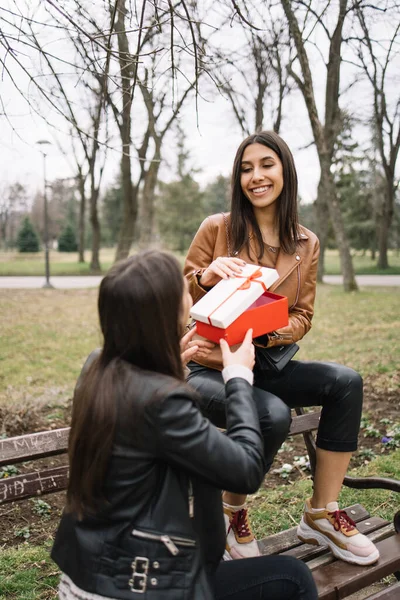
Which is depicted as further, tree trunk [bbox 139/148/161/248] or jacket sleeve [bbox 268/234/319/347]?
tree trunk [bbox 139/148/161/248]

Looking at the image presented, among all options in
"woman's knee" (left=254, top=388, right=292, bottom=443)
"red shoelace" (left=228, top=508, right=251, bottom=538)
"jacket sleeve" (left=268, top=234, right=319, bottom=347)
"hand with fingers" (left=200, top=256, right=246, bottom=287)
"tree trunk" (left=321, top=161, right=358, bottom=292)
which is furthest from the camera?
"tree trunk" (left=321, top=161, right=358, bottom=292)

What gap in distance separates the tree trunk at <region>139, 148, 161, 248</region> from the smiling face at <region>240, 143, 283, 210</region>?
1366cm

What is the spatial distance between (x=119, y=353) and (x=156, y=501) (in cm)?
39

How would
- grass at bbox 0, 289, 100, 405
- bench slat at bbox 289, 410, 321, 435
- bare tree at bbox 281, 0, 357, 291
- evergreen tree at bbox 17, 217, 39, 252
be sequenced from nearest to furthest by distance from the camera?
1. bench slat at bbox 289, 410, 321, 435
2. grass at bbox 0, 289, 100, 405
3. bare tree at bbox 281, 0, 357, 291
4. evergreen tree at bbox 17, 217, 39, 252

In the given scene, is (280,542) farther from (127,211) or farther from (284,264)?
(127,211)

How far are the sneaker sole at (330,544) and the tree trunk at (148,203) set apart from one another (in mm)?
14133

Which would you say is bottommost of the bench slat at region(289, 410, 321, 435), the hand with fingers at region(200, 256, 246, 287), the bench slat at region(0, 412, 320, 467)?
the bench slat at region(289, 410, 321, 435)

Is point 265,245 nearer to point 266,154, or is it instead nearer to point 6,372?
point 266,154

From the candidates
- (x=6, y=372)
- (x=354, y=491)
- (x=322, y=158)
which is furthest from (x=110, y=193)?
(x=354, y=491)

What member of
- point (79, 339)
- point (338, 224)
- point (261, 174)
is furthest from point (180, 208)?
point (261, 174)

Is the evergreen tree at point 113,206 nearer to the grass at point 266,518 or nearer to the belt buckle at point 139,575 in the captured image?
the grass at point 266,518

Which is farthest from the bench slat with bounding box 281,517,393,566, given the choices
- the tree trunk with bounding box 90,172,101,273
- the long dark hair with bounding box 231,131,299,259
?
the tree trunk with bounding box 90,172,101,273

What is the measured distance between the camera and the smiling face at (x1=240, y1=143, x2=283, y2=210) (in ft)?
8.23

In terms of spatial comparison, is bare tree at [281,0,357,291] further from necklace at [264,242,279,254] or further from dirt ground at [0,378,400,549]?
necklace at [264,242,279,254]
